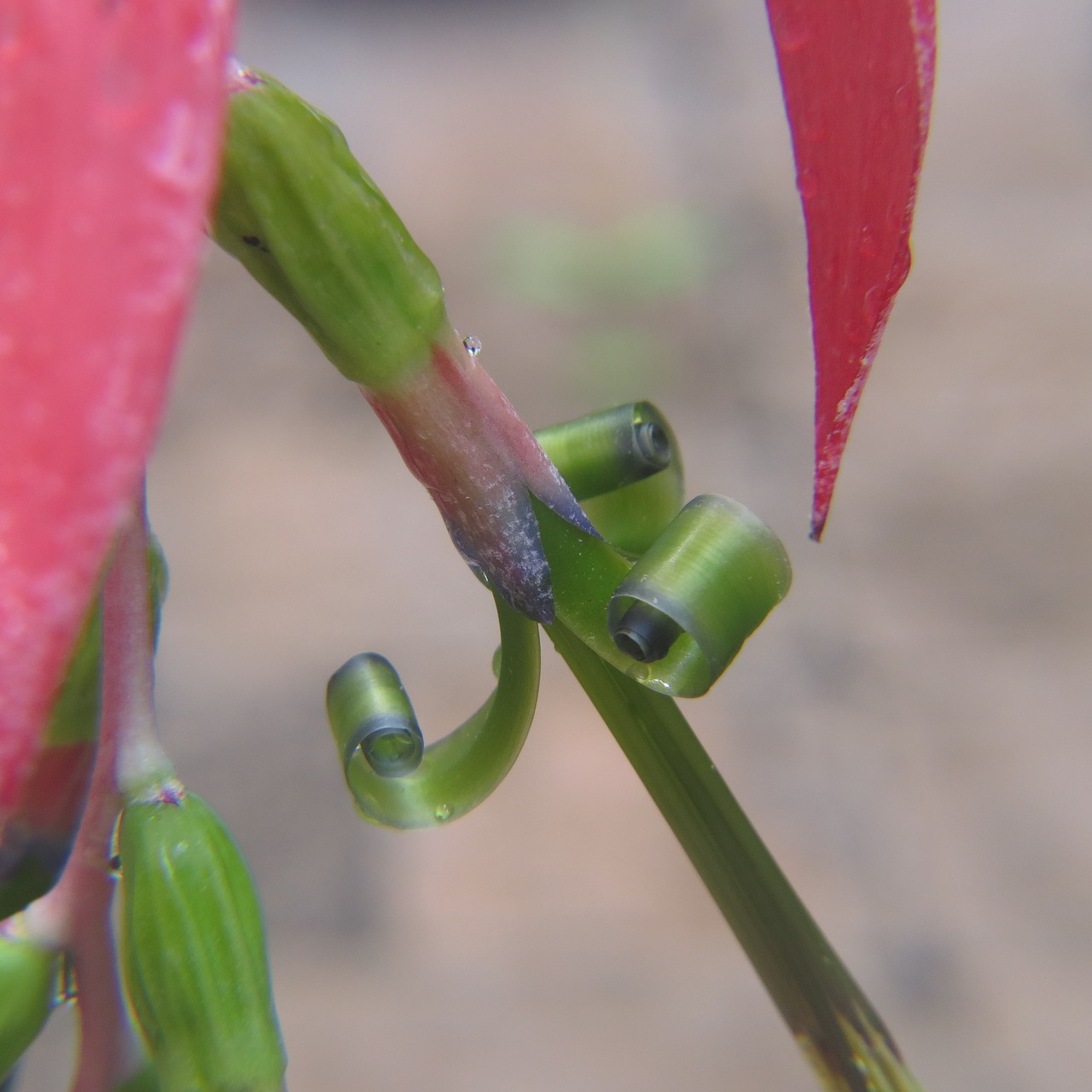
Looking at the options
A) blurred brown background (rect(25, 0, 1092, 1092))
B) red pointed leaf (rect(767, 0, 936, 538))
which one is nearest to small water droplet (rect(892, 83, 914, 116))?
red pointed leaf (rect(767, 0, 936, 538))

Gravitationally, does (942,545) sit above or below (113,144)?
below

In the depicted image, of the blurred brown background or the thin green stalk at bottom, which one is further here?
the blurred brown background

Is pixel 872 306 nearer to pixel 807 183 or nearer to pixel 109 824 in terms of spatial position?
pixel 807 183

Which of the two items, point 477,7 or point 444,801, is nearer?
point 444,801

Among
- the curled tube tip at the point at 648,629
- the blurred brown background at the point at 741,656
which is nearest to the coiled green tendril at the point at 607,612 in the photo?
the curled tube tip at the point at 648,629

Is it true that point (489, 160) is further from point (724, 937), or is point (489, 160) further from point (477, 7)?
point (724, 937)

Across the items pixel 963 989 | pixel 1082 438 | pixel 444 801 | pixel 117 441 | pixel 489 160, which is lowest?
pixel 963 989

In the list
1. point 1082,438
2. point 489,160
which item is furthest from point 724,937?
point 489,160

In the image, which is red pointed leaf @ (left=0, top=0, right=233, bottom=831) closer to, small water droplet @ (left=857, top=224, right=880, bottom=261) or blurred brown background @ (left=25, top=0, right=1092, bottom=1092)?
small water droplet @ (left=857, top=224, right=880, bottom=261)
